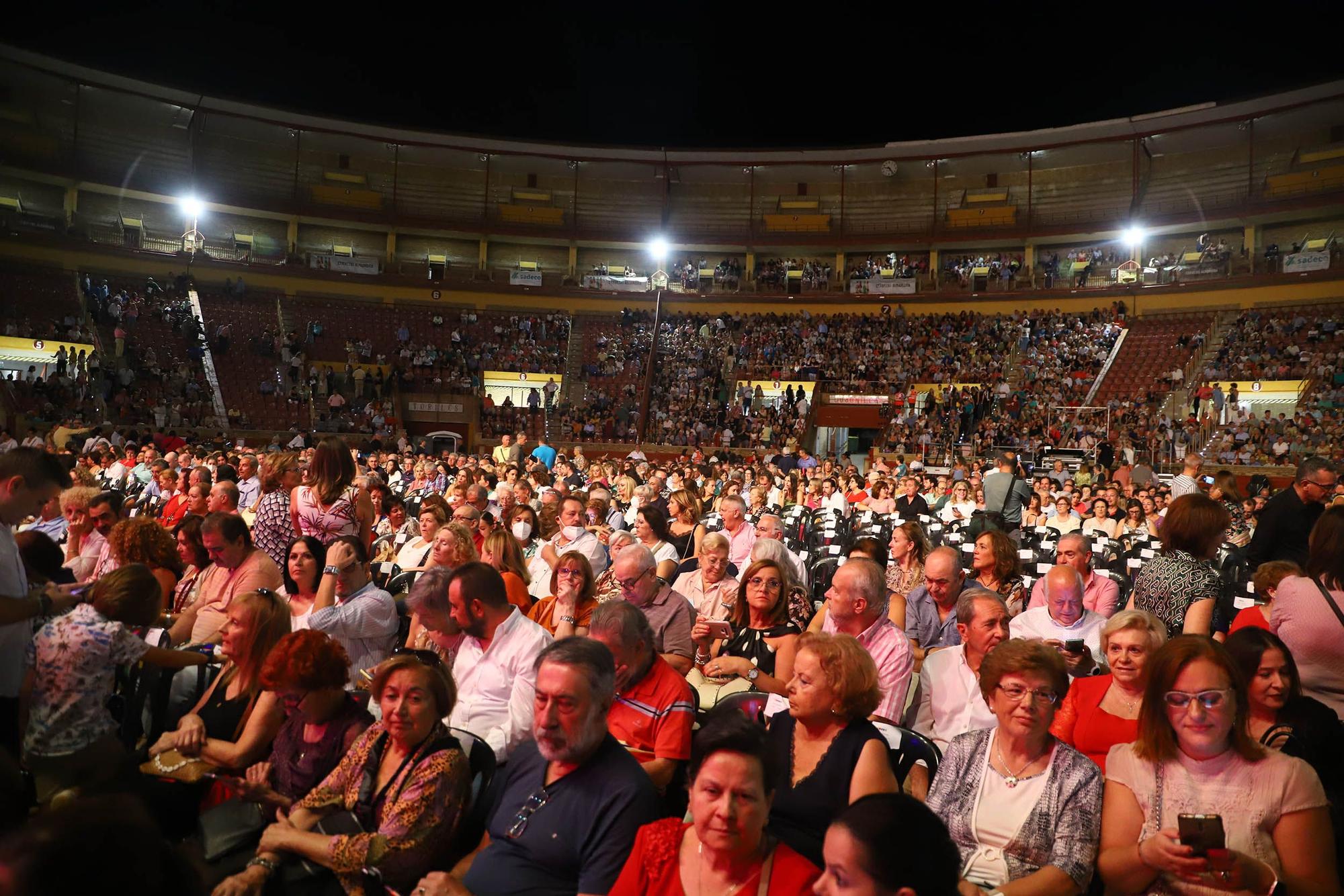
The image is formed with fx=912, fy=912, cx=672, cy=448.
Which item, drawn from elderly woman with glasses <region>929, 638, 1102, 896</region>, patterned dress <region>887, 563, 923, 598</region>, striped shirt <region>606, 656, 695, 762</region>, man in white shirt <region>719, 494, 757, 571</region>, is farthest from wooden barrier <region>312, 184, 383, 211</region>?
elderly woman with glasses <region>929, 638, 1102, 896</region>

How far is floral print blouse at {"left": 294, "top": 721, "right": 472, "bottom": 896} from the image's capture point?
2.71 meters

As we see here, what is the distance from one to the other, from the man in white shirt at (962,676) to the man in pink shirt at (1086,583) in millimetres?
1470

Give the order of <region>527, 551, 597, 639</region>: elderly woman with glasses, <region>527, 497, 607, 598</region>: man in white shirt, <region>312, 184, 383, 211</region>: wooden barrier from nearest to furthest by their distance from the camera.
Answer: <region>527, 551, 597, 639</region>: elderly woman with glasses
<region>527, 497, 607, 598</region>: man in white shirt
<region>312, 184, 383, 211</region>: wooden barrier

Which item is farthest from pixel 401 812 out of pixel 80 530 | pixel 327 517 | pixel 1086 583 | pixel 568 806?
pixel 80 530

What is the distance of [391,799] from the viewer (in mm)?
2820

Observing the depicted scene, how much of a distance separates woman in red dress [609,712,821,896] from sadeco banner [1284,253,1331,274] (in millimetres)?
28839

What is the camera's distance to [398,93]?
3928cm

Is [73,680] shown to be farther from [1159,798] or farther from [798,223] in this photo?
[798,223]

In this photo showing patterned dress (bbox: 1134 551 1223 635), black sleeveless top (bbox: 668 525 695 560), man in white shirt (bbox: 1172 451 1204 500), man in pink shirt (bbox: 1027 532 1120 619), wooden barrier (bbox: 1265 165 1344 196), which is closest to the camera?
patterned dress (bbox: 1134 551 1223 635)

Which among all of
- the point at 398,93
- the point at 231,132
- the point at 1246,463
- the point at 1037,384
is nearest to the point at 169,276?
the point at 231,132

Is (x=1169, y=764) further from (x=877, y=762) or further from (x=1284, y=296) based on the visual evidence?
(x=1284, y=296)

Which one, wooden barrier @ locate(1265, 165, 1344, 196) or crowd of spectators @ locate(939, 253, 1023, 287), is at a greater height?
wooden barrier @ locate(1265, 165, 1344, 196)

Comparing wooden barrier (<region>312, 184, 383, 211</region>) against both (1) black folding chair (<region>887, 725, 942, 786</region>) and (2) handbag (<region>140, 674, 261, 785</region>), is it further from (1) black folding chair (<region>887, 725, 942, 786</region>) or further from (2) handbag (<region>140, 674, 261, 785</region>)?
(1) black folding chair (<region>887, 725, 942, 786</region>)

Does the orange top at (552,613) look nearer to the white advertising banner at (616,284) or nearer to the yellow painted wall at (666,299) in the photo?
the yellow painted wall at (666,299)
